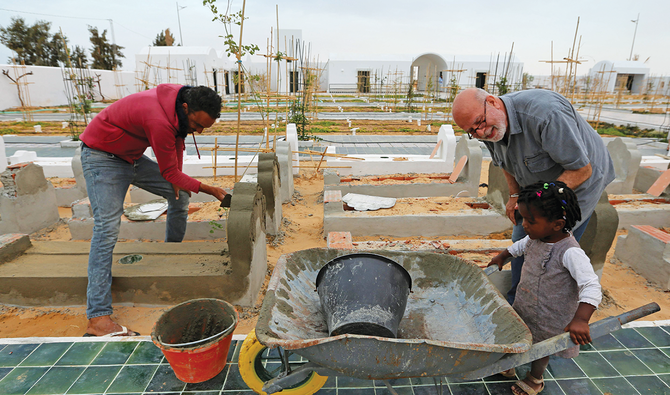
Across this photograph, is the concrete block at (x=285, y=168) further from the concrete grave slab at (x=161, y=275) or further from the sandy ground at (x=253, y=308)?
the concrete grave slab at (x=161, y=275)

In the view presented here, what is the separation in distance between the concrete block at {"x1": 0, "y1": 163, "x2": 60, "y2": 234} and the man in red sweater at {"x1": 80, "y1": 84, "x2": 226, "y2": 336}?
2617mm

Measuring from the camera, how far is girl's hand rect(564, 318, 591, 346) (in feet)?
4.69

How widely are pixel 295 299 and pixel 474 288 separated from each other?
0.96 m

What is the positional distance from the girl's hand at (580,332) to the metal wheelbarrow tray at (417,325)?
17 centimetres

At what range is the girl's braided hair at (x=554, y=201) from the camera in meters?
1.63

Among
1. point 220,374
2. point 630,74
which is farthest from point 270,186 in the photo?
point 630,74

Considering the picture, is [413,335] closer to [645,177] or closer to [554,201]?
[554,201]

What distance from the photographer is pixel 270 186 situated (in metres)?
4.15

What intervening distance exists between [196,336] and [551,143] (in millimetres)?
2370

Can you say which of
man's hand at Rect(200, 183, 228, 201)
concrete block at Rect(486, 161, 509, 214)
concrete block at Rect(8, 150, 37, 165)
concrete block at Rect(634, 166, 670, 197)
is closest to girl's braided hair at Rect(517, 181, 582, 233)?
man's hand at Rect(200, 183, 228, 201)

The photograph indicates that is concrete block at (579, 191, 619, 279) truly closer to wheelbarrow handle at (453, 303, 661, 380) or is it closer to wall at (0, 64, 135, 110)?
wheelbarrow handle at (453, 303, 661, 380)

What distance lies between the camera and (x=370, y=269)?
173cm

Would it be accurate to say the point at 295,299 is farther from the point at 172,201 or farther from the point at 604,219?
the point at 604,219

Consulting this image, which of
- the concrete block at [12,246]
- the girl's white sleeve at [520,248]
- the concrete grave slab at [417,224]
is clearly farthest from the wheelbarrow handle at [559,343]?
the concrete block at [12,246]
